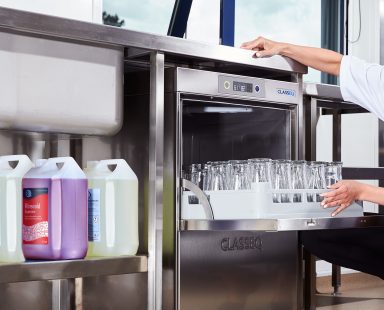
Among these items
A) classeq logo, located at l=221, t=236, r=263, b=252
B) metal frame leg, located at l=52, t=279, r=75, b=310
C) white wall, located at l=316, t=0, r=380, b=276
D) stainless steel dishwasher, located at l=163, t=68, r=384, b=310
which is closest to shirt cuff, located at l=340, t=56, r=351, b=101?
stainless steel dishwasher, located at l=163, t=68, r=384, b=310

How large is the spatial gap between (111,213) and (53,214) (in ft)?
0.66

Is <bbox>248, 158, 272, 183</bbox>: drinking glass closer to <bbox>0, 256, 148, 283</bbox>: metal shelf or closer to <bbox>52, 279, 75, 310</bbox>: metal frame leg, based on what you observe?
<bbox>0, 256, 148, 283</bbox>: metal shelf

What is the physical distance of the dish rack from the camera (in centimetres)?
222

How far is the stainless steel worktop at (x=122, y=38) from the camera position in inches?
76.7

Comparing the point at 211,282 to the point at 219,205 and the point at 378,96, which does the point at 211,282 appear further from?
the point at 378,96

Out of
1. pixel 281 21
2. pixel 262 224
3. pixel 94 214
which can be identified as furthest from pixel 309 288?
pixel 281 21

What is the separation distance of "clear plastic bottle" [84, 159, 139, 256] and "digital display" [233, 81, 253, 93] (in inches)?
19.7

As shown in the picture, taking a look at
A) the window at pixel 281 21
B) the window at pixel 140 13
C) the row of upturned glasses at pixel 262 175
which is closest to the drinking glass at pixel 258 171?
the row of upturned glasses at pixel 262 175

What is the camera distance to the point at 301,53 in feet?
8.65

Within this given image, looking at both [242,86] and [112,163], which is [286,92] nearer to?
[242,86]

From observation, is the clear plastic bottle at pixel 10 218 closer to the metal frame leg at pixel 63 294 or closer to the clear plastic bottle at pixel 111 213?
the clear plastic bottle at pixel 111 213

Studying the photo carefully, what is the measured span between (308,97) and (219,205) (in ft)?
3.49

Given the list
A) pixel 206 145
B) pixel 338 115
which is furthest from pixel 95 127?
pixel 338 115

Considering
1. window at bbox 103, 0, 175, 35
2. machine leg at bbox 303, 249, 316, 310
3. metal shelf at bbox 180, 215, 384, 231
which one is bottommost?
machine leg at bbox 303, 249, 316, 310
